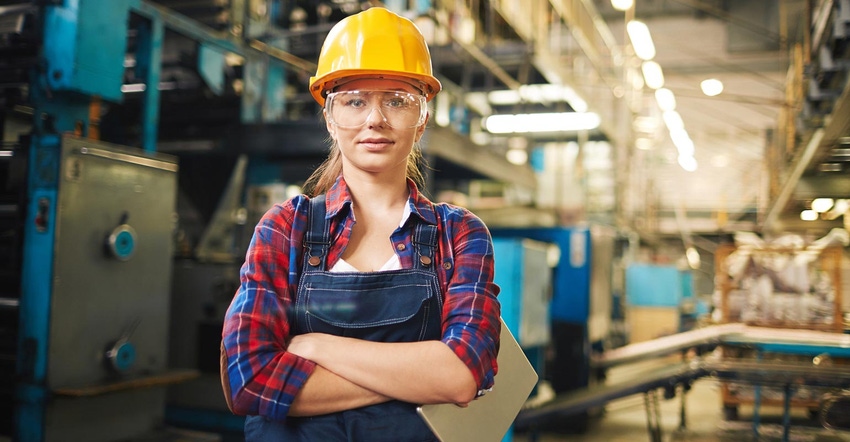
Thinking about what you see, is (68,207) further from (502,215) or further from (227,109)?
(502,215)

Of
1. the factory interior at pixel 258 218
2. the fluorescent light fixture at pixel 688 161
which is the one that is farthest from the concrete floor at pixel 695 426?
the fluorescent light fixture at pixel 688 161

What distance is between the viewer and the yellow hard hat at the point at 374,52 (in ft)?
5.13

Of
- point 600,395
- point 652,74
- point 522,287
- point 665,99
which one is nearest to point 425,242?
point 522,287

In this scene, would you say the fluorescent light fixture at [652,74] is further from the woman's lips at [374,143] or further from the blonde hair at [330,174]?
the woman's lips at [374,143]

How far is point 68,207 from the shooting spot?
3.31 m

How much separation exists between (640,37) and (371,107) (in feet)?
28.0

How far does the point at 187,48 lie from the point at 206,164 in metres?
1.03

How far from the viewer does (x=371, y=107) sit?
156 centimetres

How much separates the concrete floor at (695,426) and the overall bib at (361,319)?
3.66m

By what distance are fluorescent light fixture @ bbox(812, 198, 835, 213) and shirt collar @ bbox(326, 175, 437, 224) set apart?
23.7 feet

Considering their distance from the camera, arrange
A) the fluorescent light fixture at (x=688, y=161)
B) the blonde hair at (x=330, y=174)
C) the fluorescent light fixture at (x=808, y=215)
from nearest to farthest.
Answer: the blonde hair at (x=330, y=174) → the fluorescent light fixture at (x=808, y=215) → the fluorescent light fixture at (x=688, y=161)

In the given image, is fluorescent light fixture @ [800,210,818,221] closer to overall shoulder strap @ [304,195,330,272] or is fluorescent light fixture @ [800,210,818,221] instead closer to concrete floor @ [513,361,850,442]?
concrete floor @ [513,361,850,442]

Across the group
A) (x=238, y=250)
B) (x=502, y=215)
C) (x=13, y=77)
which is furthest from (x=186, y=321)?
(x=502, y=215)

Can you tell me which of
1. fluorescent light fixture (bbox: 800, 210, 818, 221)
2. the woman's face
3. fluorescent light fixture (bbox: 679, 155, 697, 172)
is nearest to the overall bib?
the woman's face
